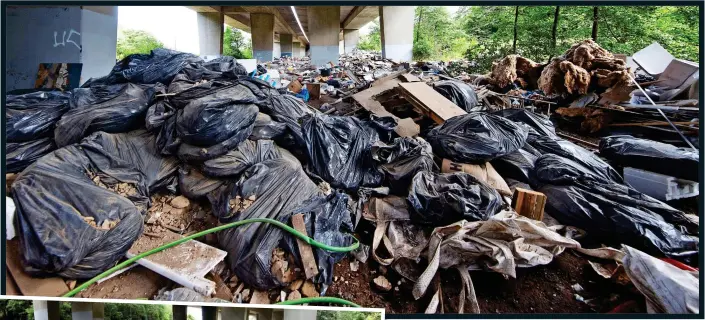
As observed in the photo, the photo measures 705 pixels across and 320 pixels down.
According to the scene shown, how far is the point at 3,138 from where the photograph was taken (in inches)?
83.0

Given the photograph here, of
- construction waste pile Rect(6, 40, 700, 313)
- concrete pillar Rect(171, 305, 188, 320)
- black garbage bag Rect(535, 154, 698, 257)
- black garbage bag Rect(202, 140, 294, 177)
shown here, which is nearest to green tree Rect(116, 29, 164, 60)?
construction waste pile Rect(6, 40, 700, 313)

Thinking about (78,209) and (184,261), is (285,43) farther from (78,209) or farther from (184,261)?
(184,261)

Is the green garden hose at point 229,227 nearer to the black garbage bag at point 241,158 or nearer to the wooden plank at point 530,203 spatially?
the black garbage bag at point 241,158

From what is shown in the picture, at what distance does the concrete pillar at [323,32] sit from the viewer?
945 centimetres

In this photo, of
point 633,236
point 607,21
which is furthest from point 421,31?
point 633,236

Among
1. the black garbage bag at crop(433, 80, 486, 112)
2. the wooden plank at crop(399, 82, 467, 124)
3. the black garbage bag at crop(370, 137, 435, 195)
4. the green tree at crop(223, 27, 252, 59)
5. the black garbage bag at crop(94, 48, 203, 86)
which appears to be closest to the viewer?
the black garbage bag at crop(370, 137, 435, 195)

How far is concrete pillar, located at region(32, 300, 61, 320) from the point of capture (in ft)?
4.25

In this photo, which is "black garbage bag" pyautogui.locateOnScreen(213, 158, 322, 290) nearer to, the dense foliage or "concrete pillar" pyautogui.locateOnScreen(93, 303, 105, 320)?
the dense foliage

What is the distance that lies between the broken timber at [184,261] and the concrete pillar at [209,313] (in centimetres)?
36

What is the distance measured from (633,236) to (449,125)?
4.73 ft

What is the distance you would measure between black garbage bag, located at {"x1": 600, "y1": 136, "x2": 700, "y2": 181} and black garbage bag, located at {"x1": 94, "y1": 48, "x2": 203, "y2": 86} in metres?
3.96

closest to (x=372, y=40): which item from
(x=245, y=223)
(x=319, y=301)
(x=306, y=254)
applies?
(x=245, y=223)

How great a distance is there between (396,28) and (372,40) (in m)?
10.9

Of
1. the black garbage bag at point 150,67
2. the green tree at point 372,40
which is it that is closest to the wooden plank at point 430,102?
the black garbage bag at point 150,67
